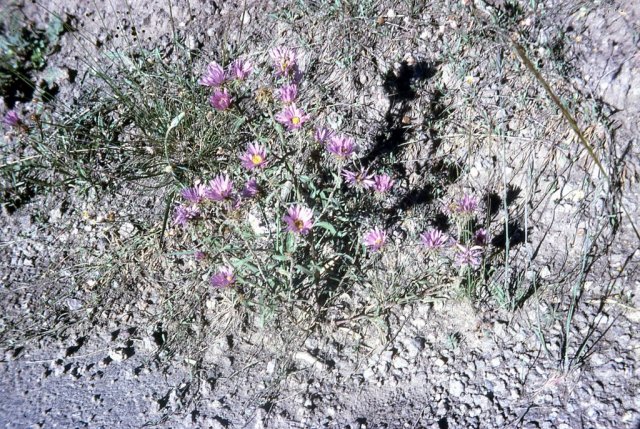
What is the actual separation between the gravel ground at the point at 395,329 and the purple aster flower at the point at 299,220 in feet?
1.84

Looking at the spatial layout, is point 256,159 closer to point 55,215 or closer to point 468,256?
point 468,256

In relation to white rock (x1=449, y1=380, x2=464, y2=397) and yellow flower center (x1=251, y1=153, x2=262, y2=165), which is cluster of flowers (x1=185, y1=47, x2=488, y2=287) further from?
white rock (x1=449, y1=380, x2=464, y2=397)

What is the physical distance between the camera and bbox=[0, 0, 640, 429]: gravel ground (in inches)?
89.5

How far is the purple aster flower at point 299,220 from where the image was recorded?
2363mm

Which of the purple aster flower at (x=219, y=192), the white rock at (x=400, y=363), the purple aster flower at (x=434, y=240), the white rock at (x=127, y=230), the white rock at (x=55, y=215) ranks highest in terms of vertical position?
the purple aster flower at (x=434, y=240)

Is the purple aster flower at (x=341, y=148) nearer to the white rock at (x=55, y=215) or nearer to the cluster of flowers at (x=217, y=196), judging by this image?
the cluster of flowers at (x=217, y=196)

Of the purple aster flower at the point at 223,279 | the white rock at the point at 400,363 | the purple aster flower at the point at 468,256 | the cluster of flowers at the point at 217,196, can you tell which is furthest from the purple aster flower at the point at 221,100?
the white rock at the point at 400,363

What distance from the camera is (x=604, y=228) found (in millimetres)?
2535

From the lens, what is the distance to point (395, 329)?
103 inches

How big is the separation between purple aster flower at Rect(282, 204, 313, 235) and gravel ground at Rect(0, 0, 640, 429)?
0.56 metres

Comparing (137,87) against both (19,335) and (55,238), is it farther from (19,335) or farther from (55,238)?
(19,335)

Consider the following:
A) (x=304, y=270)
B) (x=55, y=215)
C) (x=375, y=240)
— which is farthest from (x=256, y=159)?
(x=55, y=215)

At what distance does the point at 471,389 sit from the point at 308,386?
696mm

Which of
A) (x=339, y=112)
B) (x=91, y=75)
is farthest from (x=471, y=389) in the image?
(x=91, y=75)
